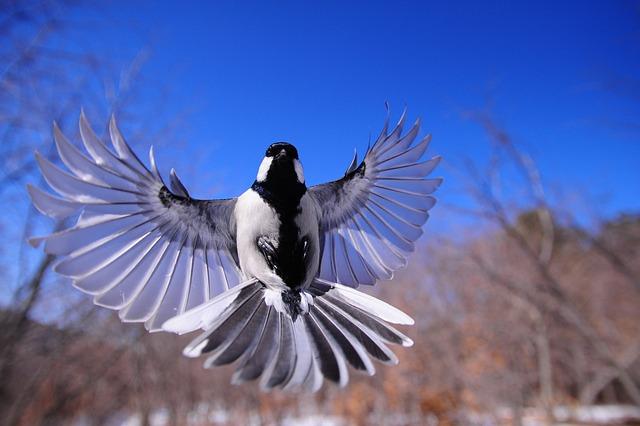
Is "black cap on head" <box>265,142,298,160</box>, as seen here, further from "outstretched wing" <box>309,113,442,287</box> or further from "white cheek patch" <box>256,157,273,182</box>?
"outstretched wing" <box>309,113,442,287</box>

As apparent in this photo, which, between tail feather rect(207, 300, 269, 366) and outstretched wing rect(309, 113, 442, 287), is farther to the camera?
outstretched wing rect(309, 113, 442, 287)

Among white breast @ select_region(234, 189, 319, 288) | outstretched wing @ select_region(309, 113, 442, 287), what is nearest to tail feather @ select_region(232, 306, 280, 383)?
white breast @ select_region(234, 189, 319, 288)

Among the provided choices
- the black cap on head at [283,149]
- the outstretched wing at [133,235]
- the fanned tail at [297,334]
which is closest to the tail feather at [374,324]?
the fanned tail at [297,334]

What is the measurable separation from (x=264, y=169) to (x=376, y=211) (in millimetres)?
618

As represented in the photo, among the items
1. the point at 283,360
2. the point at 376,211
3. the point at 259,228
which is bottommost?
the point at 283,360

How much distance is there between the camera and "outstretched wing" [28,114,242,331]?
0.79 m

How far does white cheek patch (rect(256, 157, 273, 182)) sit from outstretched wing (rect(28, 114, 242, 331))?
22 centimetres

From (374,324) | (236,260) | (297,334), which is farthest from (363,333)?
(236,260)

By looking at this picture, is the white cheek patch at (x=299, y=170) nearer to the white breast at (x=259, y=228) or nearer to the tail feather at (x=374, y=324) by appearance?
the white breast at (x=259, y=228)

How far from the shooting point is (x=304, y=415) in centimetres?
928

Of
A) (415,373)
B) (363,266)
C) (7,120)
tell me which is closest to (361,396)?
(415,373)

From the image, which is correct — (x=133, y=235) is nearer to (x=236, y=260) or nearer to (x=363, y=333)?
(x=236, y=260)

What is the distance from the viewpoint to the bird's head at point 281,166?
0.83 metres

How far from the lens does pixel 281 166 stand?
2.83 ft
